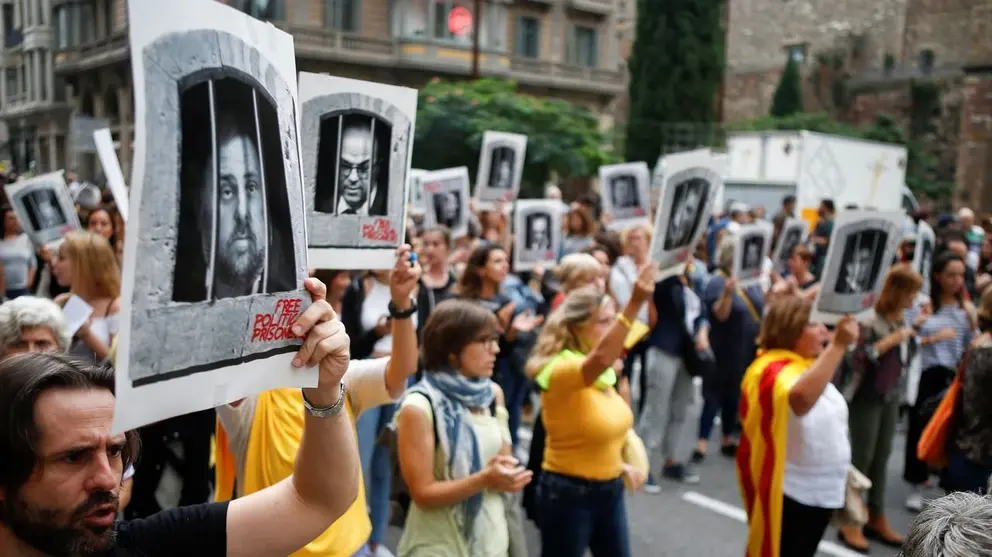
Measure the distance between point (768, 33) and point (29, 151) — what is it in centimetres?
4181

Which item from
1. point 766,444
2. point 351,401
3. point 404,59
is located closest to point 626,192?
point 766,444

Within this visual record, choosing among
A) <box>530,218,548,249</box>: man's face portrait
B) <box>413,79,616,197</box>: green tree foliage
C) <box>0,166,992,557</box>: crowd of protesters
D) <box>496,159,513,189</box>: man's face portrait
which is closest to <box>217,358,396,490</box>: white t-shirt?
<box>0,166,992,557</box>: crowd of protesters

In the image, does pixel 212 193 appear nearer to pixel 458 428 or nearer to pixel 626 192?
pixel 458 428

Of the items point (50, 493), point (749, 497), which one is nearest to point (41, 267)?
point (749, 497)

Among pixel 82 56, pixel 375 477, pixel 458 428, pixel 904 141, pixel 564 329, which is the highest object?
pixel 904 141

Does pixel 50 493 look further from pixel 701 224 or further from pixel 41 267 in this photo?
pixel 41 267

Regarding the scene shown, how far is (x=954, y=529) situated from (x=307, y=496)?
3.97 feet

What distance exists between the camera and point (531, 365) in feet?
11.8

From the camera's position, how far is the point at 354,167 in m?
2.71

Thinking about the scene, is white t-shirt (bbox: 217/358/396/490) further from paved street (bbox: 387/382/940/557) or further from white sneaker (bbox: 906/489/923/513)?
white sneaker (bbox: 906/489/923/513)

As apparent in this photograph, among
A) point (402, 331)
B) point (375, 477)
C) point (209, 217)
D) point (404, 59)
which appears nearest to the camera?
point (209, 217)

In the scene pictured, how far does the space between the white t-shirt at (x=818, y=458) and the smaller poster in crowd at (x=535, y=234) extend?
373 cm

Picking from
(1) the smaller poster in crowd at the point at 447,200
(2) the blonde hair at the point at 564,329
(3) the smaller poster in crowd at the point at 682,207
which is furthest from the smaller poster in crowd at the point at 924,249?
(2) the blonde hair at the point at 564,329

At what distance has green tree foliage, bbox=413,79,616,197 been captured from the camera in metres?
25.3
